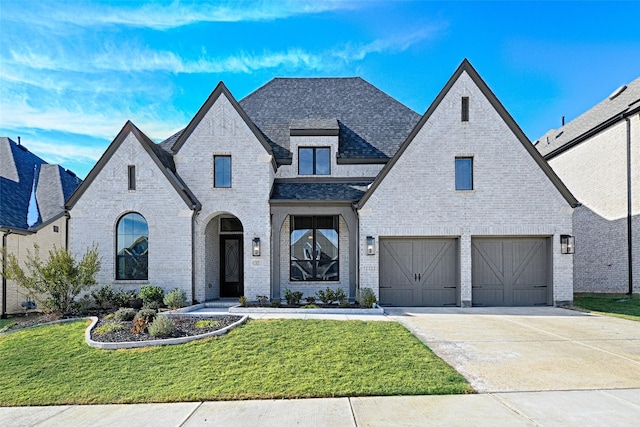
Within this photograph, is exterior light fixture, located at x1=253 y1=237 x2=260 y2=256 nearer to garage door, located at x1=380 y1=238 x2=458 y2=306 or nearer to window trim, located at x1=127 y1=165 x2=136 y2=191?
garage door, located at x1=380 y1=238 x2=458 y2=306

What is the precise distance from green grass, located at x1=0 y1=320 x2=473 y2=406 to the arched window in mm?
4457

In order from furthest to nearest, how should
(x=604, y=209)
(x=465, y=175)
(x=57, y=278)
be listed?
(x=604, y=209) → (x=465, y=175) → (x=57, y=278)

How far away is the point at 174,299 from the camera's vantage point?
1254 centimetres

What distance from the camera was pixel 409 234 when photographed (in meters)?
13.5

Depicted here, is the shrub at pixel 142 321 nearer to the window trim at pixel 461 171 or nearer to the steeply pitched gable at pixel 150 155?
the steeply pitched gable at pixel 150 155

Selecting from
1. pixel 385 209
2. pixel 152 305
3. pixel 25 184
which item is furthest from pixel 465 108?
pixel 25 184

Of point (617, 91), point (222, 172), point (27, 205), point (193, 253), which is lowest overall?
point (193, 253)

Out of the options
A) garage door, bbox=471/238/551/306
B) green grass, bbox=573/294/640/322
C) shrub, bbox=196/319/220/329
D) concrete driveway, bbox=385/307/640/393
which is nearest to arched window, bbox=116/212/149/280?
shrub, bbox=196/319/220/329

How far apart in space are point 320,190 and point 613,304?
1254cm

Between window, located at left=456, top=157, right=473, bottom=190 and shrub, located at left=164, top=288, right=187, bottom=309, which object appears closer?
shrub, located at left=164, top=288, right=187, bottom=309

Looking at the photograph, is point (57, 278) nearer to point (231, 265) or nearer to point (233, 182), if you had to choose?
point (231, 265)

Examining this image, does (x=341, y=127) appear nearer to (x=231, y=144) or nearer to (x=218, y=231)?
(x=231, y=144)

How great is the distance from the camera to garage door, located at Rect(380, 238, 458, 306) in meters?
13.7

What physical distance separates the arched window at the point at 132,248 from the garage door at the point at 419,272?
8.92 m
